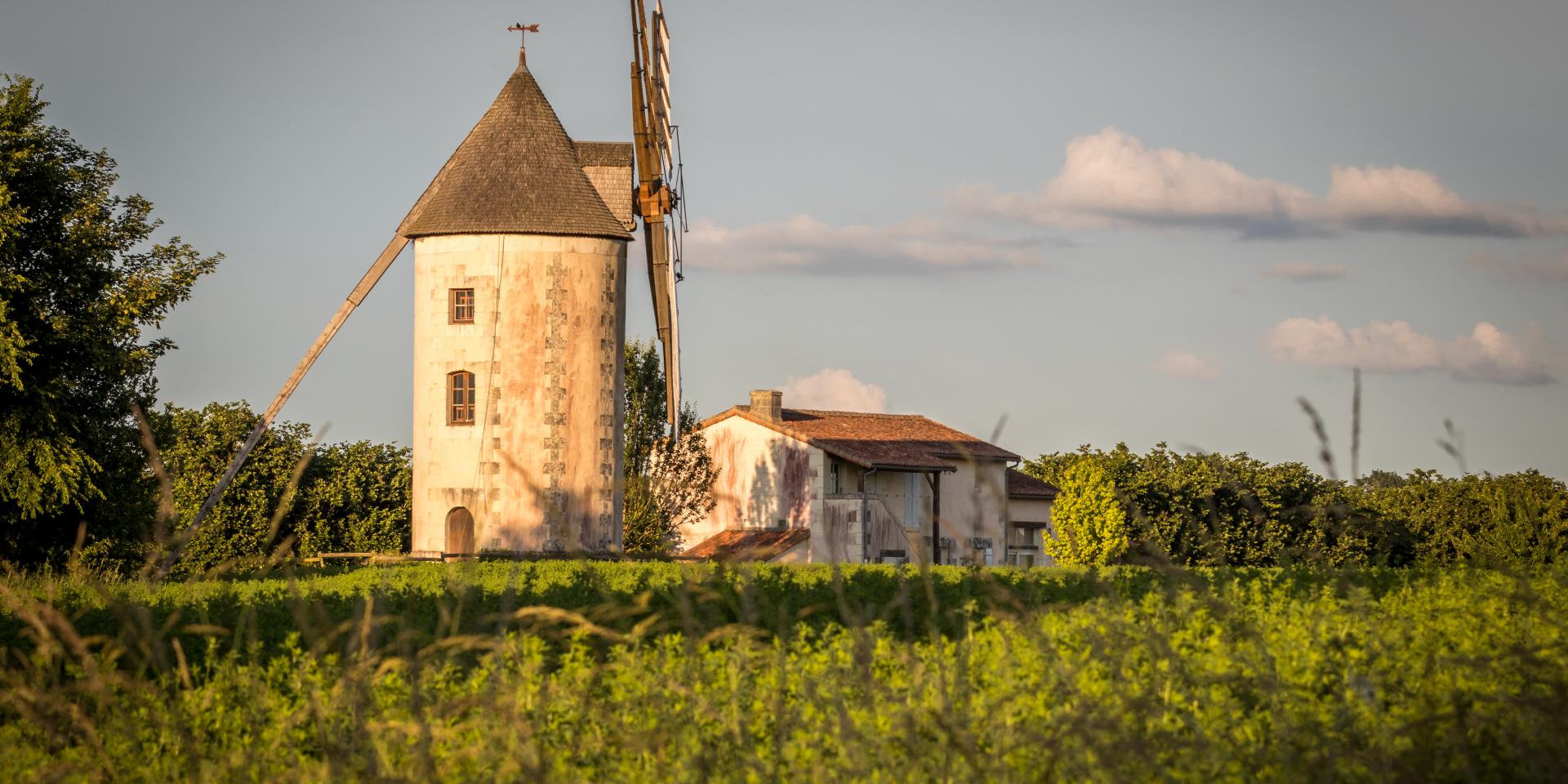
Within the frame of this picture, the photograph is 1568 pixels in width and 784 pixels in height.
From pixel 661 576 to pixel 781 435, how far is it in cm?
3001

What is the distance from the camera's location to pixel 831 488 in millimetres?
49188

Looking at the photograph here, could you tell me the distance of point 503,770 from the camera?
571 centimetres

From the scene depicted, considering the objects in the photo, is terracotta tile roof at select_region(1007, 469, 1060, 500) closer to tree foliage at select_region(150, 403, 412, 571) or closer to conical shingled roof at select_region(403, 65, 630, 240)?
tree foliage at select_region(150, 403, 412, 571)

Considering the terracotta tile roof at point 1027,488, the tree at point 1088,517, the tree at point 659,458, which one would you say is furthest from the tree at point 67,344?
the terracotta tile roof at point 1027,488

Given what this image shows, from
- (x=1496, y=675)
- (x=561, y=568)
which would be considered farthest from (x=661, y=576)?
(x=1496, y=675)

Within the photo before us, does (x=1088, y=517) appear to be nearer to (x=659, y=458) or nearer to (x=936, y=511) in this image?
(x=936, y=511)

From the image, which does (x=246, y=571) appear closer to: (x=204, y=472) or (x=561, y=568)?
(x=561, y=568)

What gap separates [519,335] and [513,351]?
0.38 metres

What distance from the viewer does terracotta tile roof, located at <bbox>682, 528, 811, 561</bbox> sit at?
46719mm

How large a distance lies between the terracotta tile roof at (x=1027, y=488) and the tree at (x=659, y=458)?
530 inches

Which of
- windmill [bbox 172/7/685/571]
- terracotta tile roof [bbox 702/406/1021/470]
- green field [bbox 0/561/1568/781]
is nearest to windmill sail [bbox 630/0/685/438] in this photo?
windmill [bbox 172/7/685/571]

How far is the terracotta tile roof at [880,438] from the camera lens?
1951 inches

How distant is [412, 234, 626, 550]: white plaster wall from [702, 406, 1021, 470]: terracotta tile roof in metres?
15.8

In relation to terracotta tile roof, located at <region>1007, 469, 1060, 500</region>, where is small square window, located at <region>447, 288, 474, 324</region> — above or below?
above
